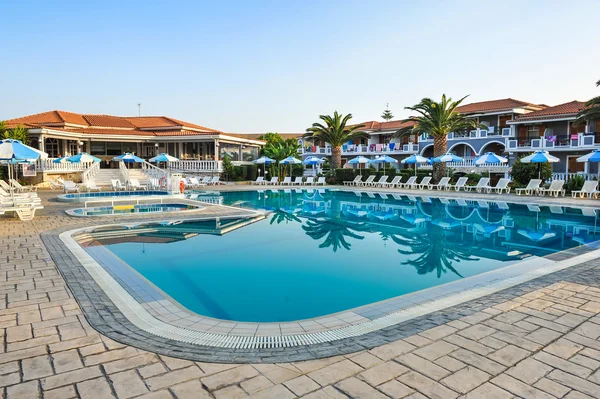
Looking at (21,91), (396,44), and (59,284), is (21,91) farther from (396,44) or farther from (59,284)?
(59,284)

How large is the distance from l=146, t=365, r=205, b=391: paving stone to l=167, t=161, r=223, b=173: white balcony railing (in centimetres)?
3047

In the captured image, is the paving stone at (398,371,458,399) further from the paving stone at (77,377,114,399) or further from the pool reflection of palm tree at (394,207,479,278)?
the pool reflection of palm tree at (394,207,479,278)

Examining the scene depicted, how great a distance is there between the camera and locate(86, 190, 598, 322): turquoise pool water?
6.57 m

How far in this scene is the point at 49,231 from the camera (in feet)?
33.8

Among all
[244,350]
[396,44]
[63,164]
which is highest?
[396,44]

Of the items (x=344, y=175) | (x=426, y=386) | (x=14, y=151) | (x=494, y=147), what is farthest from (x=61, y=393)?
(x=494, y=147)

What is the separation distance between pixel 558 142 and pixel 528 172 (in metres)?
6.60

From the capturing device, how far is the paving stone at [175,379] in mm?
3168

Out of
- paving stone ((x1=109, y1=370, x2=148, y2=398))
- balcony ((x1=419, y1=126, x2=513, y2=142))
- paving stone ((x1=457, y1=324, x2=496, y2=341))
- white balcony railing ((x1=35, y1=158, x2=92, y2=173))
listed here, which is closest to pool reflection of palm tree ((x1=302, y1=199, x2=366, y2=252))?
paving stone ((x1=457, y1=324, x2=496, y2=341))

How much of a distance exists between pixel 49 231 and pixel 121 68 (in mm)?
20722

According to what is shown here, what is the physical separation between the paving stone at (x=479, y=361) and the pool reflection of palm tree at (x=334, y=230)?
248 inches

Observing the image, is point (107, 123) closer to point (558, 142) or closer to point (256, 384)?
point (558, 142)

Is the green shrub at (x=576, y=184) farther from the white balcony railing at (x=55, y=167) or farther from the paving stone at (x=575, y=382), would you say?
the white balcony railing at (x=55, y=167)

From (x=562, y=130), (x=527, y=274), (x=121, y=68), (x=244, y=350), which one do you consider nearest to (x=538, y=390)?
(x=244, y=350)
